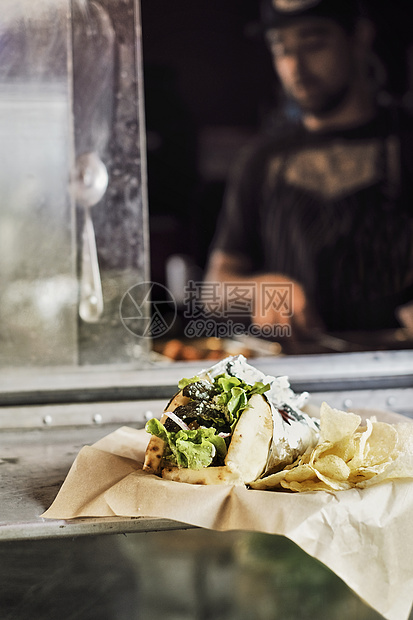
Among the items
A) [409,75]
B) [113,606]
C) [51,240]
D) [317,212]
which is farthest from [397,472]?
[409,75]

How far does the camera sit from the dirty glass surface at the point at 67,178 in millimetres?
2260

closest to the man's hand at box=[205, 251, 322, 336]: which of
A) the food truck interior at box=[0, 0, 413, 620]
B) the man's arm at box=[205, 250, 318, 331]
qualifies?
the man's arm at box=[205, 250, 318, 331]

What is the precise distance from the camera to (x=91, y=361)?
90.4 inches

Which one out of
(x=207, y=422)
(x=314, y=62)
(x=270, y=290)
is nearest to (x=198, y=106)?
(x=314, y=62)

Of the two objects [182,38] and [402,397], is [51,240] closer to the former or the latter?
[402,397]

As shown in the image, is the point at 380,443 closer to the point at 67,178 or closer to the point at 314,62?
the point at 67,178

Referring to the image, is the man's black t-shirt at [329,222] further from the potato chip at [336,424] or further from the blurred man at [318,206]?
the potato chip at [336,424]

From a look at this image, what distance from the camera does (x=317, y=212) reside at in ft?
14.8

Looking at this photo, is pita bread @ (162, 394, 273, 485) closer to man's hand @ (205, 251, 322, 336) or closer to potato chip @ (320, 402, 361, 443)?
potato chip @ (320, 402, 361, 443)

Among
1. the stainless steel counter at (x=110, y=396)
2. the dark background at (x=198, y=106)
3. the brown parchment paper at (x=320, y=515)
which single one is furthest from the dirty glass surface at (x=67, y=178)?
the dark background at (x=198, y=106)

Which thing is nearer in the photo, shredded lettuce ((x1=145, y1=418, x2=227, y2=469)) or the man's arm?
shredded lettuce ((x1=145, y1=418, x2=227, y2=469))

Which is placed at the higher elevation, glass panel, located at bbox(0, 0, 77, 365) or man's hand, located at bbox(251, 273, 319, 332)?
glass panel, located at bbox(0, 0, 77, 365)

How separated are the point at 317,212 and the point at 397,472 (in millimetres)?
3438

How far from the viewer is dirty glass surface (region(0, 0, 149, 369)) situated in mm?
2260
